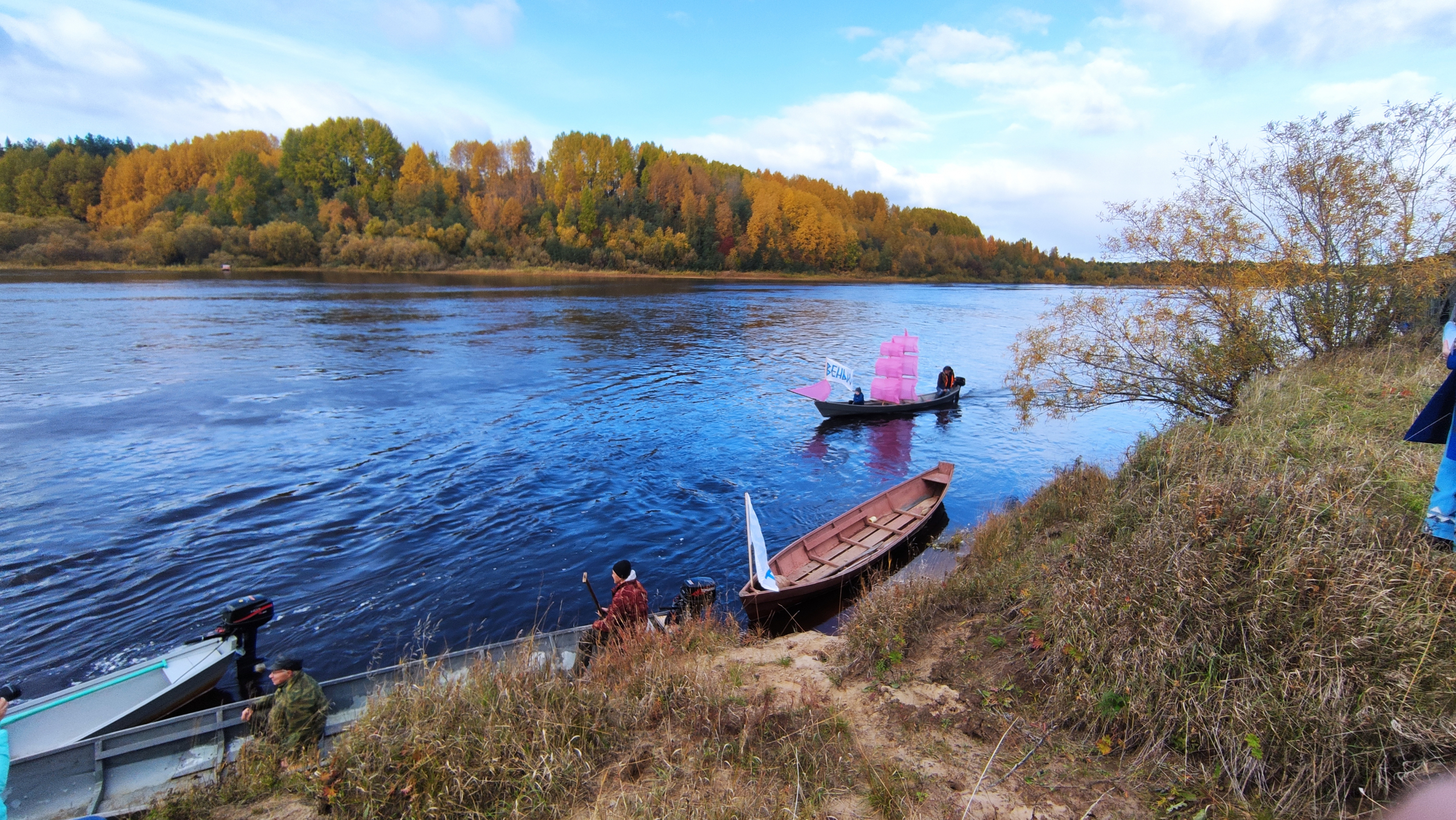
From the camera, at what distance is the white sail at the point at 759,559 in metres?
10.9

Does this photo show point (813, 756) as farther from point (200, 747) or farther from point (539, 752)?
point (200, 747)

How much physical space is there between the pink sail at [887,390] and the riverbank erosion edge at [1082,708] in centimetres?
1910

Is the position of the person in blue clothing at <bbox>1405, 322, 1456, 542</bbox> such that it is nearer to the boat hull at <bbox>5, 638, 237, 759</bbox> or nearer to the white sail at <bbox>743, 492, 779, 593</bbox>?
the white sail at <bbox>743, 492, 779, 593</bbox>

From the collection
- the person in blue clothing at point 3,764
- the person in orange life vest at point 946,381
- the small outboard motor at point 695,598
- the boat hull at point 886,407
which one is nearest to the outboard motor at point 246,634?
the person in blue clothing at point 3,764

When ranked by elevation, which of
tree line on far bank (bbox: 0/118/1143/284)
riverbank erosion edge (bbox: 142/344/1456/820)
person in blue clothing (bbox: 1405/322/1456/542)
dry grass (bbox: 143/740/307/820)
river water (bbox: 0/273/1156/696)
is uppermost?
tree line on far bank (bbox: 0/118/1143/284)

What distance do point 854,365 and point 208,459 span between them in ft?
97.6

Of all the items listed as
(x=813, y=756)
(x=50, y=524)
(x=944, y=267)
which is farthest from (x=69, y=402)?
(x=944, y=267)

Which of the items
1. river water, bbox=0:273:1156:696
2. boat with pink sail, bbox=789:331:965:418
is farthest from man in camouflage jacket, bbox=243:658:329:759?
boat with pink sail, bbox=789:331:965:418

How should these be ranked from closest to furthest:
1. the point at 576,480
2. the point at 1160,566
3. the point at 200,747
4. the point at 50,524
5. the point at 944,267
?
the point at 1160,566, the point at 200,747, the point at 50,524, the point at 576,480, the point at 944,267

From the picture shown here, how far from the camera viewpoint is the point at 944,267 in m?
152

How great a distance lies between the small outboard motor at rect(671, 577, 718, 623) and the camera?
1073 cm

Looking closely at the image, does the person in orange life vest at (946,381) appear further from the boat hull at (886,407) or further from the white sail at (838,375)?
the white sail at (838,375)

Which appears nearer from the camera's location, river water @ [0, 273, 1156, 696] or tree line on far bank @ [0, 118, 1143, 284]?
river water @ [0, 273, 1156, 696]

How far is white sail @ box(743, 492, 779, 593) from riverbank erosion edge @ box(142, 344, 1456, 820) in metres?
3.08
